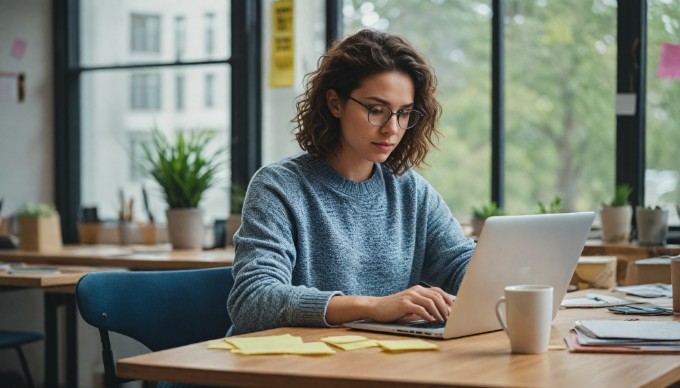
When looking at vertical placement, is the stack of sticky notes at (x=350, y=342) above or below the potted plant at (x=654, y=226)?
below

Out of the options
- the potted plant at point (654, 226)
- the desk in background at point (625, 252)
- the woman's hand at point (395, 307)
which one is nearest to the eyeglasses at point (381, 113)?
the woman's hand at point (395, 307)

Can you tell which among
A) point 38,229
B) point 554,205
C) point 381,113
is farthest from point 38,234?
point 381,113

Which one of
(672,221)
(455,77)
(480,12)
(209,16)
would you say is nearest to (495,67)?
(480,12)

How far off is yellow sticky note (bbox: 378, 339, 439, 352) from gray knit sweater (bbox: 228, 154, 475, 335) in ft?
0.69

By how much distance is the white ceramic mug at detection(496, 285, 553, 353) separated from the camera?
143cm

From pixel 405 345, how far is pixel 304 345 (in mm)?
159

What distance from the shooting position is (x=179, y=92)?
4.23 m

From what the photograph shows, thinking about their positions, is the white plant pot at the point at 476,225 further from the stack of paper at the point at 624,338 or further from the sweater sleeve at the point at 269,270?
the stack of paper at the point at 624,338

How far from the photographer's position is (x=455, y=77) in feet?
24.4

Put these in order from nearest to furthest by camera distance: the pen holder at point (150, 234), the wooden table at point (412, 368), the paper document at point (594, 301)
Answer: the wooden table at point (412, 368) < the paper document at point (594, 301) < the pen holder at point (150, 234)

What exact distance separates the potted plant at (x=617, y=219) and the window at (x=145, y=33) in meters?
2.17

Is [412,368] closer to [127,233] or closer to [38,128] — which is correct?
[127,233]

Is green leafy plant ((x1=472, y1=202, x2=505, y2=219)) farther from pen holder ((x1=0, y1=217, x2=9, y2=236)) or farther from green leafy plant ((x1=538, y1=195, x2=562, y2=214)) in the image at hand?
pen holder ((x1=0, y1=217, x2=9, y2=236))

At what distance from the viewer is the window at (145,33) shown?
4246 mm
